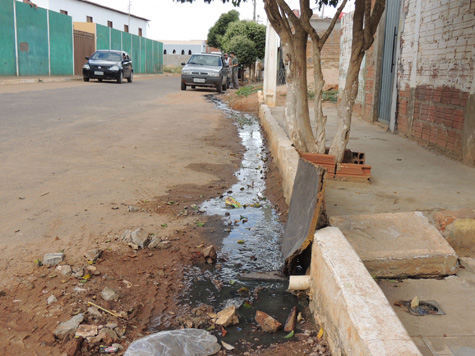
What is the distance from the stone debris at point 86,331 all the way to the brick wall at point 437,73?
4.90 metres

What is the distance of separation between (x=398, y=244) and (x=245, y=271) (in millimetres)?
1078

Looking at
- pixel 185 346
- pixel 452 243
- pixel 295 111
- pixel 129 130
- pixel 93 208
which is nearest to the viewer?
pixel 185 346

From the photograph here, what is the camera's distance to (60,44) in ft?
92.3

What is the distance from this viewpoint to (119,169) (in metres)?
6.09

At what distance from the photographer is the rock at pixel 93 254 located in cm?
344

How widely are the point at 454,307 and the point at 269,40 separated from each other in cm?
1287

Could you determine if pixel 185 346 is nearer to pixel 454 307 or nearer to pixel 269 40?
pixel 454 307

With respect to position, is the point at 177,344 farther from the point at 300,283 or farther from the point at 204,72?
the point at 204,72

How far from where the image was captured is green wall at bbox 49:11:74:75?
2714 cm

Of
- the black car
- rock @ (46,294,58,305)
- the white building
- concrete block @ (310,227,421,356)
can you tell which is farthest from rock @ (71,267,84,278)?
the white building

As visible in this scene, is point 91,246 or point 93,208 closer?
point 91,246

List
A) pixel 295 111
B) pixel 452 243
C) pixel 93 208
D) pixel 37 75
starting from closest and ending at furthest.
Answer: pixel 452 243 → pixel 93 208 → pixel 295 111 → pixel 37 75

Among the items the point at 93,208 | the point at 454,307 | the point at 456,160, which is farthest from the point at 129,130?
the point at 454,307

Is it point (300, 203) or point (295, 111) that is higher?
point (295, 111)
